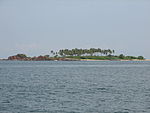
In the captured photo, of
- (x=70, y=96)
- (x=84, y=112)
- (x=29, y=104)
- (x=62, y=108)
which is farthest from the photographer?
(x=70, y=96)

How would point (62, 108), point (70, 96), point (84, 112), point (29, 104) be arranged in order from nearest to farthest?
point (84, 112) → point (62, 108) → point (29, 104) → point (70, 96)

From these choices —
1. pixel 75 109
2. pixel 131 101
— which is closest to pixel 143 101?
pixel 131 101

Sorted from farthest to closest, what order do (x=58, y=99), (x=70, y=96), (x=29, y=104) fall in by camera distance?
(x=70, y=96) → (x=58, y=99) → (x=29, y=104)

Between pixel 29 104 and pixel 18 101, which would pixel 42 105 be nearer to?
pixel 29 104

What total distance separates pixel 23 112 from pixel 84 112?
5352mm

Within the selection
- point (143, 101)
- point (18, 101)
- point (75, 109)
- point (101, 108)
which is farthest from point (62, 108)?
point (143, 101)

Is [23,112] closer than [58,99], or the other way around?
[23,112]

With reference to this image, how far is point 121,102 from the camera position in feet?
111

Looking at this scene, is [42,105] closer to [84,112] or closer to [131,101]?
[84,112]

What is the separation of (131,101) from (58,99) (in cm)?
788

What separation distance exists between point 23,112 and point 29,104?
3.89m

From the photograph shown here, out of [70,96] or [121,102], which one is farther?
[70,96]

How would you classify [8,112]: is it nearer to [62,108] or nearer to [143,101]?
[62,108]

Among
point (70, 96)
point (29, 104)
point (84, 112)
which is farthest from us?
point (70, 96)
